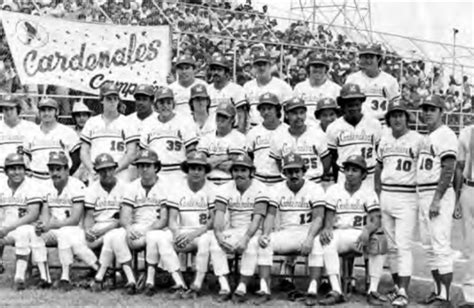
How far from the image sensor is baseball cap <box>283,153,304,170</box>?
300 inches

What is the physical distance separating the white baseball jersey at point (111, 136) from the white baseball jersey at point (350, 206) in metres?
2.38

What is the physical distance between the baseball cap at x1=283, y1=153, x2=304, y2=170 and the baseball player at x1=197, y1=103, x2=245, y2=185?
685mm

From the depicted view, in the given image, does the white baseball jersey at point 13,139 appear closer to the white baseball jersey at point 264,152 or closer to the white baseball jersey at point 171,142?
the white baseball jersey at point 171,142

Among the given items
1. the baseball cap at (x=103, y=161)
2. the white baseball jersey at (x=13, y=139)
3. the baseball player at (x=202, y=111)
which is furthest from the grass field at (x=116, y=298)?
the baseball player at (x=202, y=111)

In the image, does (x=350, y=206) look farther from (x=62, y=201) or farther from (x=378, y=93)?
(x=62, y=201)

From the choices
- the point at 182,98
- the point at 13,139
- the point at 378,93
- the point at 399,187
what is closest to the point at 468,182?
the point at 399,187

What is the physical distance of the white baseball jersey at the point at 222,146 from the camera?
8.23 metres

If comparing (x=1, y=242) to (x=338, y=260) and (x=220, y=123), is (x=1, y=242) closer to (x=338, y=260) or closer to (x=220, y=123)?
(x=220, y=123)

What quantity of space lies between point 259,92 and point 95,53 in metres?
4.13

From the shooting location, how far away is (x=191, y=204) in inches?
311

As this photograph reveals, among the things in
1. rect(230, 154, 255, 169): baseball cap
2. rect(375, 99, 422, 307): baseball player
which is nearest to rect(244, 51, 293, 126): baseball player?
rect(230, 154, 255, 169): baseball cap

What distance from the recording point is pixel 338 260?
7.37m

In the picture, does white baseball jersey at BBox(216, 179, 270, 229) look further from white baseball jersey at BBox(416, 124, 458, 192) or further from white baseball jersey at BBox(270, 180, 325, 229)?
white baseball jersey at BBox(416, 124, 458, 192)

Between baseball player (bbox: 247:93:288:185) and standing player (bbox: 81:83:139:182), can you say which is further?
standing player (bbox: 81:83:139:182)
